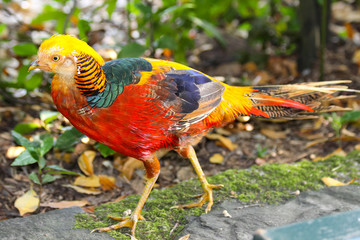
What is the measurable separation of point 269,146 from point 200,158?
0.73 metres

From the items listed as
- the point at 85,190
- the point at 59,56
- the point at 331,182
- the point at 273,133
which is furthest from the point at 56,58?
the point at 273,133

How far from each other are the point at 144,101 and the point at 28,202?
135 centimetres

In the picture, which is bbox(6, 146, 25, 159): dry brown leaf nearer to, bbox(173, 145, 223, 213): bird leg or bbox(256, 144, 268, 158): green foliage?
bbox(173, 145, 223, 213): bird leg

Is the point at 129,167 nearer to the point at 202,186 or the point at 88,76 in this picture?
the point at 202,186

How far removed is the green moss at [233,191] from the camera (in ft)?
9.82

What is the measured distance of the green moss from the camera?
2.99 m

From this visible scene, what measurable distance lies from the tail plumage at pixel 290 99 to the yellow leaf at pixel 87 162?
1462 mm

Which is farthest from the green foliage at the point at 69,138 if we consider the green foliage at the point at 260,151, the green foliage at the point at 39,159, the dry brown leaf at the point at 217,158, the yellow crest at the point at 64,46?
the green foliage at the point at 260,151

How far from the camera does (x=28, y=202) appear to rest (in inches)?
135

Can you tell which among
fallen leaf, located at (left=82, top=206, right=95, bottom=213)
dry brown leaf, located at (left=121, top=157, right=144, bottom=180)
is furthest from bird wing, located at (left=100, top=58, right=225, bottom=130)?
dry brown leaf, located at (left=121, top=157, right=144, bottom=180)

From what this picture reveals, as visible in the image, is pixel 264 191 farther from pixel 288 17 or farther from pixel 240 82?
pixel 288 17

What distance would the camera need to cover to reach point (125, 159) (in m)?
4.05

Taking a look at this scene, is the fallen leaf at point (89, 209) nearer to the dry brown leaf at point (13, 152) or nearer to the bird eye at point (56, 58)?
the dry brown leaf at point (13, 152)

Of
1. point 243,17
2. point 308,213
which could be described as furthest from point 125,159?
point 243,17
